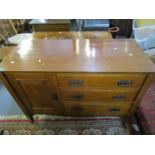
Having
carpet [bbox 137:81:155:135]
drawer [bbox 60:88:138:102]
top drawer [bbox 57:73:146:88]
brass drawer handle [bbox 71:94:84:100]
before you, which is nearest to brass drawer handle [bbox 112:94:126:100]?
drawer [bbox 60:88:138:102]

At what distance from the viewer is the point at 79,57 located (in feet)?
3.53

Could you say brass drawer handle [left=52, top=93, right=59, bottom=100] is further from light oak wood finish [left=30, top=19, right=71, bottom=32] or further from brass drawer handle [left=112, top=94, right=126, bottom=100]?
light oak wood finish [left=30, top=19, right=71, bottom=32]

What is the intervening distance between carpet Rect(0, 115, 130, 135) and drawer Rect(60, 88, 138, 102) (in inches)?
18.8

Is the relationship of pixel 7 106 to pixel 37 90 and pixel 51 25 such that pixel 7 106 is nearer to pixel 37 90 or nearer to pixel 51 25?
pixel 37 90

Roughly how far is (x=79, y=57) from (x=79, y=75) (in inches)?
7.0

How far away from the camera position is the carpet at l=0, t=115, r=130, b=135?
1.48m

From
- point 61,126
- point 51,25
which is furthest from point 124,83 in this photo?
point 51,25

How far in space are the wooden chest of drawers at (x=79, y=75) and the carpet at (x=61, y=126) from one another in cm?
23

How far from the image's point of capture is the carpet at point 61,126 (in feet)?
4.86

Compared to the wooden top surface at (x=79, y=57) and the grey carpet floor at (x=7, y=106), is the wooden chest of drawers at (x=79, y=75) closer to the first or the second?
the wooden top surface at (x=79, y=57)

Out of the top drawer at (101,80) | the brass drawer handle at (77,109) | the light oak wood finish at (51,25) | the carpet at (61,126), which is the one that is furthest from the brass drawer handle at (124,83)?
the light oak wood finish at (51,25)
